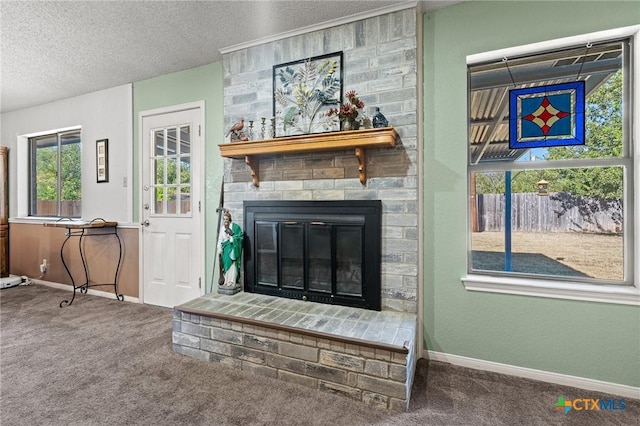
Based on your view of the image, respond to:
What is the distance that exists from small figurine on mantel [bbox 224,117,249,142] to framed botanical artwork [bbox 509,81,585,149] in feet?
6.82

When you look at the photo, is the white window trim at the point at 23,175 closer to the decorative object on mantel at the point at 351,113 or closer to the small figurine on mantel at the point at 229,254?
the small figurine on mantel at the point at 229,254

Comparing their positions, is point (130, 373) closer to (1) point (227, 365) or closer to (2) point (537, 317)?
(1) point (227, 365)

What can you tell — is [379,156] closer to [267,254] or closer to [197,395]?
[267,254]

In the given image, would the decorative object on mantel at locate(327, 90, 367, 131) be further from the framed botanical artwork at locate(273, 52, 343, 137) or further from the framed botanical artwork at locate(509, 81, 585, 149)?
the framed botanical artwork at locate(509, 81, 585, 149)

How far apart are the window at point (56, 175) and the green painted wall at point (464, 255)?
4.44m

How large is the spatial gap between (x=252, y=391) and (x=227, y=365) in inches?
15.0

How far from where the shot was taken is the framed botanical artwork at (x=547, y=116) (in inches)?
77.7

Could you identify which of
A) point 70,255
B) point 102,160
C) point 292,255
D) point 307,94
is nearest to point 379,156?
point 307,94

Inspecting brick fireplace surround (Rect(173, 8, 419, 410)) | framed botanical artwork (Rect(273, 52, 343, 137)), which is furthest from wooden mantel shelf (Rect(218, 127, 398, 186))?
framed botanical artwork (Rect(273, 52, 343, 137))

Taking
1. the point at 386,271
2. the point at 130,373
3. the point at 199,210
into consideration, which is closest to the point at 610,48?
the point at 386,271

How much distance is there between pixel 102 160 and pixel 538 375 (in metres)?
4.76

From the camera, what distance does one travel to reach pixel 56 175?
4348 millimetres

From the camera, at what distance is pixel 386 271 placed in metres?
2.26

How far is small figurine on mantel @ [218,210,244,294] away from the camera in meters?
2.61
